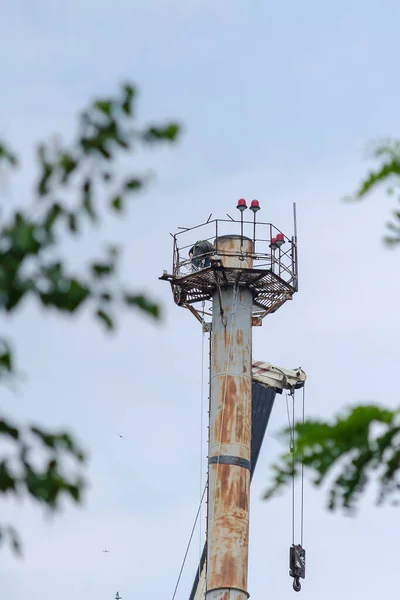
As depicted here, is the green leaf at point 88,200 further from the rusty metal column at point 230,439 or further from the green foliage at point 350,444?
the rusty metal column at point 230,439

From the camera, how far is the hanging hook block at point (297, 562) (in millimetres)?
40094

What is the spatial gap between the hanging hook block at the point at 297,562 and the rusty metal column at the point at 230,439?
2317 millimetres

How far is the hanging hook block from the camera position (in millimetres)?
40094

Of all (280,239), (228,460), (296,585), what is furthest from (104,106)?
(280,239)

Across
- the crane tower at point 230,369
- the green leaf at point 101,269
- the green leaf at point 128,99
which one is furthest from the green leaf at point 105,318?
the crane tower at point 230,369

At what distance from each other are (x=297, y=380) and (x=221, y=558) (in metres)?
9.40

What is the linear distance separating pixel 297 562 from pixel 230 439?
4.31 metres

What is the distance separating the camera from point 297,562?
40.5m

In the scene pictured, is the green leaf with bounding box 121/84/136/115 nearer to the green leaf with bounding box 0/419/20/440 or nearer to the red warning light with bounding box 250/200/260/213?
the green leaf with bounding box 0/419/20/440

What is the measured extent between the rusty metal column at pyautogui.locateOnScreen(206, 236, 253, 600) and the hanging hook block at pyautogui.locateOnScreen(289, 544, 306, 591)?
232 cm

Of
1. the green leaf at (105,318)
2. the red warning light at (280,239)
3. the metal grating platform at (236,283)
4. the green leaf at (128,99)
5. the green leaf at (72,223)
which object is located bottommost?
the green leaf at (105,318)

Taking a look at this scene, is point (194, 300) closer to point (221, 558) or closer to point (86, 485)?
point (221, 558)

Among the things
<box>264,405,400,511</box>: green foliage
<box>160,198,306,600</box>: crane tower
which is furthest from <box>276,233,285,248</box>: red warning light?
<box>264,405,400,511</box>: green foliage

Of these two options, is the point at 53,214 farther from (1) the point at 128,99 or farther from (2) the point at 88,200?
(1) the point at 128,99
